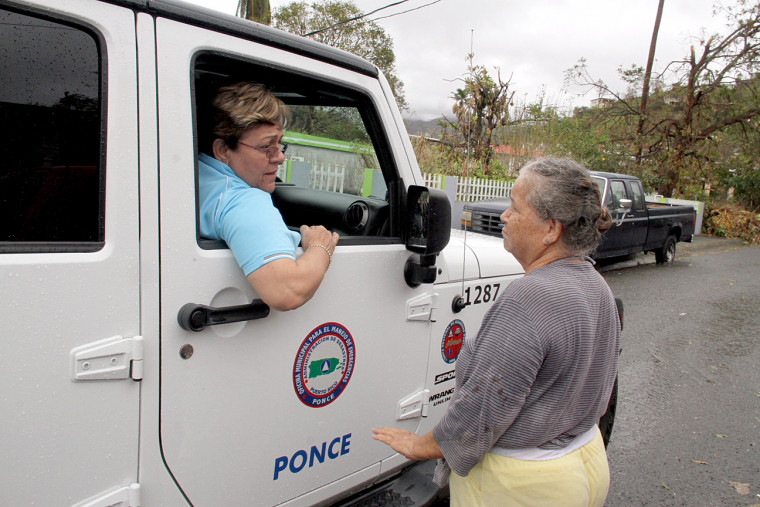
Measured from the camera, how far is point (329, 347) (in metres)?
1.79

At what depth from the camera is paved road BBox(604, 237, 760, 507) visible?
11.0 feet

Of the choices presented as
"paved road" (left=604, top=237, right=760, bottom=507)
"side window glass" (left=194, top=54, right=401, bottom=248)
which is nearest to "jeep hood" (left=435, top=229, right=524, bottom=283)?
"side window glass" (left=194, top=54, right=401, bottom=248)

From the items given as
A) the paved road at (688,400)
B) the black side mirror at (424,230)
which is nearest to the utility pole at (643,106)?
the paved road at (688,400)

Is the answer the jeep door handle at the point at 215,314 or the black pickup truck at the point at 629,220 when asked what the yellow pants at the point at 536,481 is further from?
the black pickup truck at the point at 629,220

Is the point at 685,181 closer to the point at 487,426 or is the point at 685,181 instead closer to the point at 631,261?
the point at 631,261

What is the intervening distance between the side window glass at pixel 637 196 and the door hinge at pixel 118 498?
11090 mm

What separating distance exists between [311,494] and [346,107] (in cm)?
140

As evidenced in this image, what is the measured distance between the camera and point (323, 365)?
179 centimetres

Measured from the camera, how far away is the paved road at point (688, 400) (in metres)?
3.35

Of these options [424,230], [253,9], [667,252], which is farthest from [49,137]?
[667,252]

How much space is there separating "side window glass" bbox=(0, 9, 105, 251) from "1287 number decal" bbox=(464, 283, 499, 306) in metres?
1.55

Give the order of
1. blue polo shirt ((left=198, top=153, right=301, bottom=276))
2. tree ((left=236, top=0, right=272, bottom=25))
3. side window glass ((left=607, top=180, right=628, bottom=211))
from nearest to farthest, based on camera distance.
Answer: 1. blue polo shirt ((left=198, top=153, right=301, bottom=276))
2. side window glass ((left=607, top=180, right=628, bottom=211))
3. tree ((left=236, top=0, right=272, bottom=25))

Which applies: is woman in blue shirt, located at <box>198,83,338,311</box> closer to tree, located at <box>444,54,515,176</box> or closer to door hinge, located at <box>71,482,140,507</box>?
A: door hinge, located at <box>71,482,140,507</box>

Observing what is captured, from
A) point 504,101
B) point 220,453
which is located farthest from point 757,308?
point 220,453
